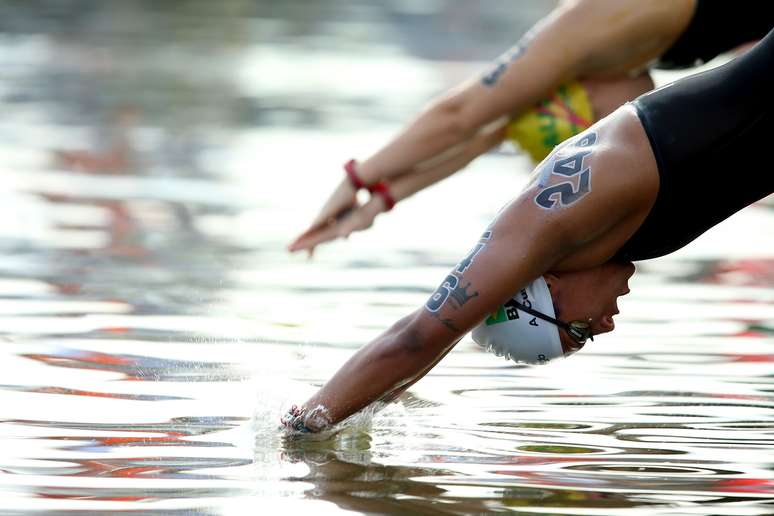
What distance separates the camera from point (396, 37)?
18.9m

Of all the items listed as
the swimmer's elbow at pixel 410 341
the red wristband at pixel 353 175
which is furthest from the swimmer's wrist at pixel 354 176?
the swimmer's elbow at pixel 410 341

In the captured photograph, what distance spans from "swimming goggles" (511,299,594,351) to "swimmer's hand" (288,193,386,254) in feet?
5.44

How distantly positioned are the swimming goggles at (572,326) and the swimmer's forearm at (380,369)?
0.76 feet

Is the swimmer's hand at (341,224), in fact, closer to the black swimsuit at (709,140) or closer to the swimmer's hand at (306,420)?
the swimmer's hand at (306,420)

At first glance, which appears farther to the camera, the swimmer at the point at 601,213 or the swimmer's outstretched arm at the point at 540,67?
the swimmer's outstretched arm at the point at 540,67

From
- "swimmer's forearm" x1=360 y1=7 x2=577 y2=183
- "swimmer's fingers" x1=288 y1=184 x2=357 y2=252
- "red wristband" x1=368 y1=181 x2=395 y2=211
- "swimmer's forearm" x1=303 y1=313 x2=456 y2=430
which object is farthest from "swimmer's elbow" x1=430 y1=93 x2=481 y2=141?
"swimmer's forearm" x1=303 y1=313 x2=456 y2=430

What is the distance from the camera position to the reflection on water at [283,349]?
415 centimetres

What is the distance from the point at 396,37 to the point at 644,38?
13.4 m

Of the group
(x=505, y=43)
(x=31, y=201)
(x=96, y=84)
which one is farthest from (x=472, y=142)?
(x=505, y=43)

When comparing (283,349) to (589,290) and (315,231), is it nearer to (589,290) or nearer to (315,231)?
(315,231)

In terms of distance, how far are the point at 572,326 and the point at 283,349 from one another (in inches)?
61.7

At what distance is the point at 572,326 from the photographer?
451 cm

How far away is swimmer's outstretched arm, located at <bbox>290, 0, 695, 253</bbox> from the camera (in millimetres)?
5590

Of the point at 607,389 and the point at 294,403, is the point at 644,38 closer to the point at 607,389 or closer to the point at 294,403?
the point at 607,389
